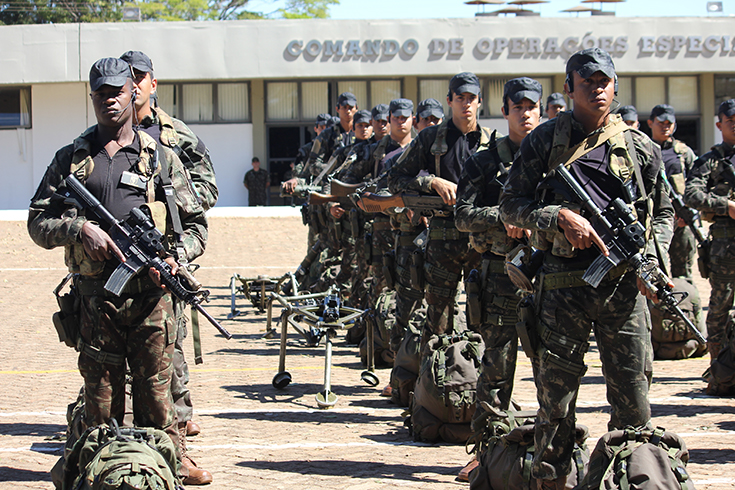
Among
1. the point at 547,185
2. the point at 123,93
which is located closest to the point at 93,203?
the point at 123,93

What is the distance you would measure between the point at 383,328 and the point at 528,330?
442 centimetres

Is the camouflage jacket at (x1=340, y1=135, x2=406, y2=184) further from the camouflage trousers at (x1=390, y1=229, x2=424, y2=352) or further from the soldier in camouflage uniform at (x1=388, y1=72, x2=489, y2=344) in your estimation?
the soldier in camouflage uniform at (x1=388, y1=72, x2=489, y2=344)

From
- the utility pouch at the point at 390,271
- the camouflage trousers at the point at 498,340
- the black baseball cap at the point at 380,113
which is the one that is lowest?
the camouflage trousers at the point at 498,340

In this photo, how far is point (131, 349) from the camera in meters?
4.99

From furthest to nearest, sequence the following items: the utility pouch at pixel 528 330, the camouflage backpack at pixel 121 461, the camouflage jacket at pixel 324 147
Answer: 1. the camouflage jacket at pixel 324 147
2. the utility pouch at pixel 528 330
3. the camouflage backpack at pixel 121 461

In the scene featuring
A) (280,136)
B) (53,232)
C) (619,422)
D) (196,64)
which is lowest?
(619,422)

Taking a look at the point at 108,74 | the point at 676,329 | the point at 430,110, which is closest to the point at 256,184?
the point at 430,110

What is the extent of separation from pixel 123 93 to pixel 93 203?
663 millimetres

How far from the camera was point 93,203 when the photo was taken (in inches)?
192

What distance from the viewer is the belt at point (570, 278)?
15.1 feet

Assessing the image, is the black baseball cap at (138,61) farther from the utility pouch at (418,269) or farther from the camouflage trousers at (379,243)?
the camouflage trousers at (379,243)

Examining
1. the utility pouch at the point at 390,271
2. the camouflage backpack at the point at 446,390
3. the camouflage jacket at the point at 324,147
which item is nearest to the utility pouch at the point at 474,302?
the camouflage backpack at the point at 446,390

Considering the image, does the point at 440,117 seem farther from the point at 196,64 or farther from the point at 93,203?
the point at 196,64

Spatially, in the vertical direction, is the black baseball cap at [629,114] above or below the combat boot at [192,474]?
above
